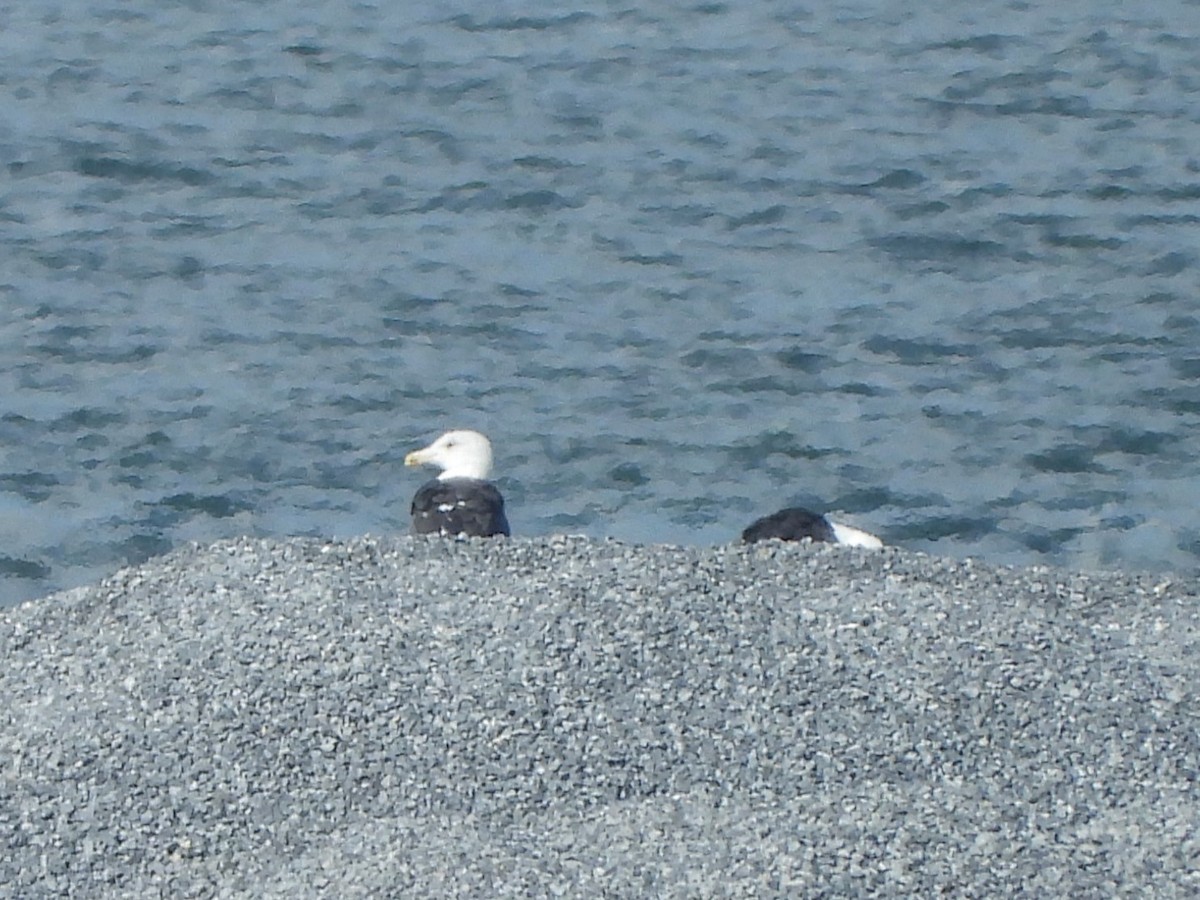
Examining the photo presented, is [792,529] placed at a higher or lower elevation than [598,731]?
lower

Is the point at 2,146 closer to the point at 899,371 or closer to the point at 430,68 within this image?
the point at 430,68

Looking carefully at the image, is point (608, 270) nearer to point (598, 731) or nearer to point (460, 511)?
point (460, 511)

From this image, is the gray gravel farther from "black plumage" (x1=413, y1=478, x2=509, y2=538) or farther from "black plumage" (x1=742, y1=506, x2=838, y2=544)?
"black plumage" (x1=413, y1=478, x2=509, y2=538)

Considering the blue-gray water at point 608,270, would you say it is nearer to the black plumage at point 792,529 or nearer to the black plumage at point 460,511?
the black plumage at point 460,511

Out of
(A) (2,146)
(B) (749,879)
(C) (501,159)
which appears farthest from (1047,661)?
(A) (2,146)

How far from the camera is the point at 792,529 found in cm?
1278

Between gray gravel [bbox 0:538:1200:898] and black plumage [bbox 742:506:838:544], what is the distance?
96cm

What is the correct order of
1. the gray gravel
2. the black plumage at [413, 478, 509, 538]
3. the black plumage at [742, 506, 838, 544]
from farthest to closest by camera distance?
the black plumage at [413, 478, 509, 538] → the black plumage at [742, 506, 838, 544] → the gray gravel

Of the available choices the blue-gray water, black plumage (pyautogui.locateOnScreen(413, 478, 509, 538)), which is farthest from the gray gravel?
the blue-gray water

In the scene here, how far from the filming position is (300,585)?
11305mm

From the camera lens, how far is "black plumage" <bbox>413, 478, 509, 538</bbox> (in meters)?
13.0

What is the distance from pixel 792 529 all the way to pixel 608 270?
23.4 ft

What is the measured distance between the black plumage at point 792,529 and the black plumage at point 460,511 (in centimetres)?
138

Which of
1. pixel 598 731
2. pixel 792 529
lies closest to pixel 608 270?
pixel 792 529
